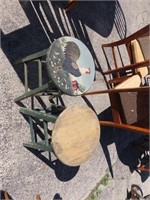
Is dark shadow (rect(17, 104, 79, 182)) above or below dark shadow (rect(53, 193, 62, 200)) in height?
above

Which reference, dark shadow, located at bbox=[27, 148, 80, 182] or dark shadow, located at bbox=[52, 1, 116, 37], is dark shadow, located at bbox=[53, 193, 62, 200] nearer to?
dark shadow, located at bbox=[27, 148, 80, 182]

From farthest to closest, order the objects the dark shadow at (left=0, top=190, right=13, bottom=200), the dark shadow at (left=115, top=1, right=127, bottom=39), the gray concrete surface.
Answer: the dark shadow at (left=115, top=1, right=127, bottom=39), the gray concrete surface, the dark shadow at (left=0, top=190, right=13, bottom=200)

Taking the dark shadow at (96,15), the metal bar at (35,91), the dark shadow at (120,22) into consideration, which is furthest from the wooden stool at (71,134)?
the dark shadow at (120,22)

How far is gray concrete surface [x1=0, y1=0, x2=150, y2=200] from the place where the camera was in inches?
130

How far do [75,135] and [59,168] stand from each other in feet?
2.87

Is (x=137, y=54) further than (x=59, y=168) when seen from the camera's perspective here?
Yes

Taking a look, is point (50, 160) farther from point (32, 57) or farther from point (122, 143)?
point (122, 143)

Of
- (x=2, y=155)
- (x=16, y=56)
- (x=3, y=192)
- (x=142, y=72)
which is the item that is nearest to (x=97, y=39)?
(x=142, y=72)

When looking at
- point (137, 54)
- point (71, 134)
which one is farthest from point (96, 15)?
point (71, 134)

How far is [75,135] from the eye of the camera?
9.93ft

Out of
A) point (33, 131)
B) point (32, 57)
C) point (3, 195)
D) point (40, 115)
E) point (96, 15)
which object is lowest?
point (3, 195)

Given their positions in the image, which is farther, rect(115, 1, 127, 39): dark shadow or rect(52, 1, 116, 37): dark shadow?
rect(115, 1, 127, 39): dark shadow

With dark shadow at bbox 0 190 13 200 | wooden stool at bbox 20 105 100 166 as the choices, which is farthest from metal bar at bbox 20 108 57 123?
dark shadow at bbox 0 190 13 200

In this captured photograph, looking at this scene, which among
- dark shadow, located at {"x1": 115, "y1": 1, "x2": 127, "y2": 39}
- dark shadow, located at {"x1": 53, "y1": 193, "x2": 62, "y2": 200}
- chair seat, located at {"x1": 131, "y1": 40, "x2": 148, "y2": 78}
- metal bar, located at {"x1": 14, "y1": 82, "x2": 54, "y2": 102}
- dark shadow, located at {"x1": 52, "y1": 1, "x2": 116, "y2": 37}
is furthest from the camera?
dark shadow, located at {"x1": 115, "y1": 1, "x2": 127, "y2": 39}
